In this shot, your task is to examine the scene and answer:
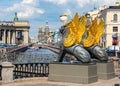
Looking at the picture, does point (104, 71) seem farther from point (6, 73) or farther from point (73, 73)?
point (6, 73)

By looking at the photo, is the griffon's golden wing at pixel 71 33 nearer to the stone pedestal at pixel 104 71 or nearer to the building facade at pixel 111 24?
the stone pedestal at pixel 104 71

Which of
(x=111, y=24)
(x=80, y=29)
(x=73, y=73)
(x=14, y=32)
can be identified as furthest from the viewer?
(x=14, y=32)

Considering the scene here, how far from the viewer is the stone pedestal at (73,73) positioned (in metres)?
20.0

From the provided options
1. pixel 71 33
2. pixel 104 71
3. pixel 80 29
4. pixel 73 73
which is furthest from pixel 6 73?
pixel 104 71

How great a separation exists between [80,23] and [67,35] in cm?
102

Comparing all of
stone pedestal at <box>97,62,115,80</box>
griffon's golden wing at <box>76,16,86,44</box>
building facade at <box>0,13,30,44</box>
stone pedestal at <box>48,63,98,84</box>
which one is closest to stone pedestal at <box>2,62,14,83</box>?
stone pedestal at <box>48,63,98,84</box>

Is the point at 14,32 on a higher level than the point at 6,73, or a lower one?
higher

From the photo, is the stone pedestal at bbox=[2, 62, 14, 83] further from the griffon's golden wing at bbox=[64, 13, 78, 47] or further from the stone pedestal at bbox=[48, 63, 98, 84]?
the griffon's golden wing at bbox=[64, 13, 78, 47]

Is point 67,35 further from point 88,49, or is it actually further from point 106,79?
point 106,79

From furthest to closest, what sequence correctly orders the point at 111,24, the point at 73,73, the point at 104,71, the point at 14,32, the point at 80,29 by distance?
the point at 14,32
the point at 111,24
the point at 104,71
the point at 80,29
the point at 73,73

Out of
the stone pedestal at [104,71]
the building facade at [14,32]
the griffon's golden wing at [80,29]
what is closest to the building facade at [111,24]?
the stone pedestal at [104,71]

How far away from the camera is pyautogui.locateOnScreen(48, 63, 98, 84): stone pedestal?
20.0 metres

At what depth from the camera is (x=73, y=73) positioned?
20.3 meters

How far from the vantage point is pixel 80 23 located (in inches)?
830
